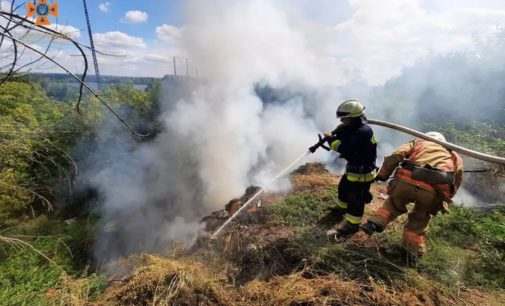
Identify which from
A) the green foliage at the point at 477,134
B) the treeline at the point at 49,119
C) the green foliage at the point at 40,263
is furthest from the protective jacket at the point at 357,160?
the green foliage at the point at 477,134

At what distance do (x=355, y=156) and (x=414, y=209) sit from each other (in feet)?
3.58

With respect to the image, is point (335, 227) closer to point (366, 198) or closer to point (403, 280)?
point (366, 198)

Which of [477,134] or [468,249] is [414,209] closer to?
[468,249]

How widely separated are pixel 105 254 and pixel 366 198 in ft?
25.3

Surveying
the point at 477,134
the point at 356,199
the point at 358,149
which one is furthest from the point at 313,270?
the point at 477,134

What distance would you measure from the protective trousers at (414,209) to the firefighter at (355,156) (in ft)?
1.51

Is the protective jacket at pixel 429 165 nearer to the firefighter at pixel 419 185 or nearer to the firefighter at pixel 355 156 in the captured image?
the firefighter at pixel 419 185

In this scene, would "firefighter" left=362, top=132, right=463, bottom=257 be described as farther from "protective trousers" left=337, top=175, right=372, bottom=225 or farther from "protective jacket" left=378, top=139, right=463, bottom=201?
"protective trousers" left=337, top=175, right=372, bottom=225

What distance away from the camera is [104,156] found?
14078 millimetres

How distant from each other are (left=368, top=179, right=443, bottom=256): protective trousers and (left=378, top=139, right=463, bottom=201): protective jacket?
3.6 inches

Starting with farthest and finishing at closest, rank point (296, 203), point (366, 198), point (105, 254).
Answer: point (105, 254) → point (296, 203) → point (366, 198)

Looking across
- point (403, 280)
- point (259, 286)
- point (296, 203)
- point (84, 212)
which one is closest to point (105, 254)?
point (84, 212)

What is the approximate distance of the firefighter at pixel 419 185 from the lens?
3.72 metres

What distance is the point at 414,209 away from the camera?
3.99 metres
